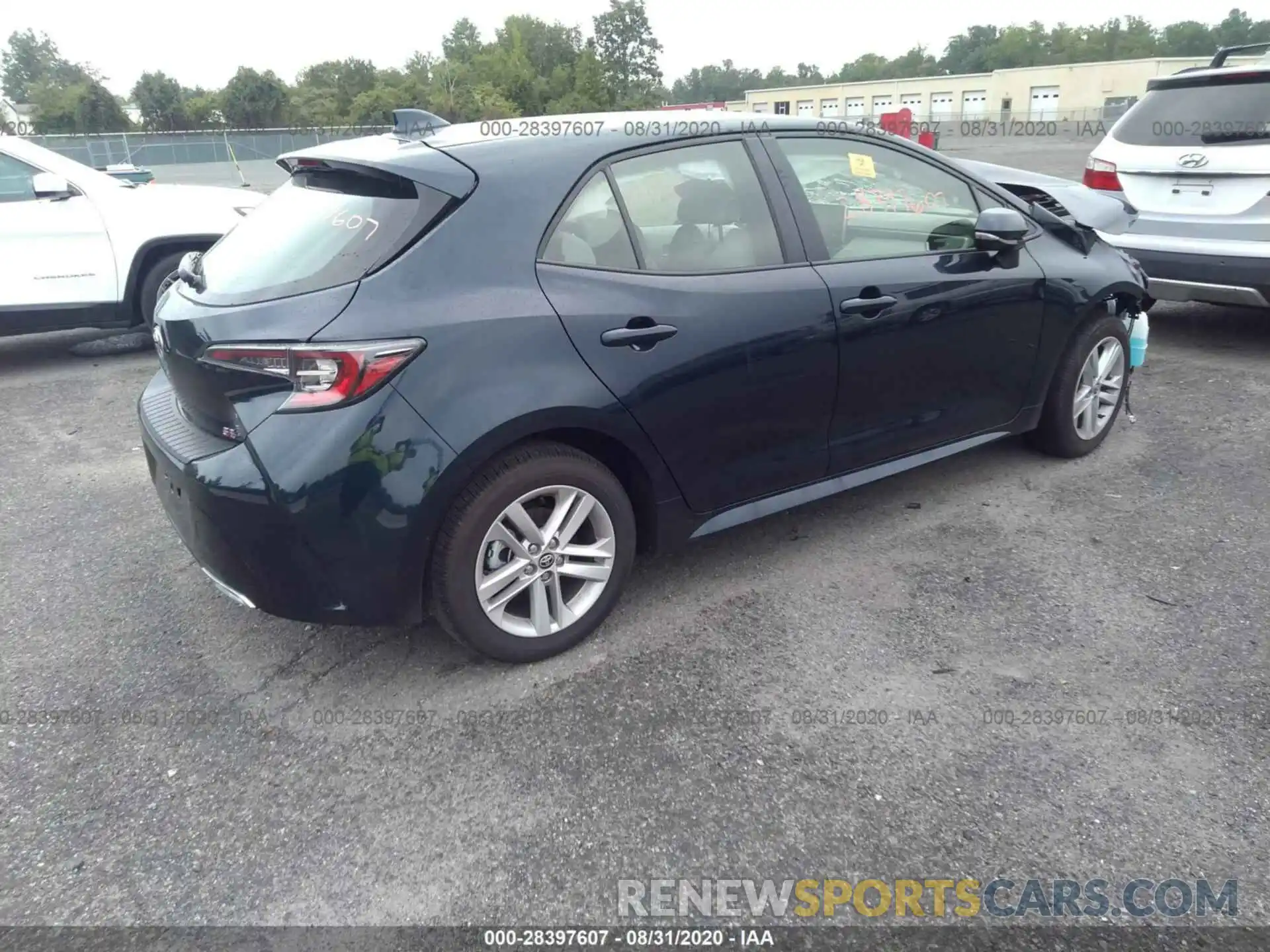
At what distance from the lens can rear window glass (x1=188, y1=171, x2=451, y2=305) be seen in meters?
2.60

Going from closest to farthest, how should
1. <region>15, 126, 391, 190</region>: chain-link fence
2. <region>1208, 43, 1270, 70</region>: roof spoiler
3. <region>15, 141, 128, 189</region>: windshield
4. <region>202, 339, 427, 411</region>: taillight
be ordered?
<region>202, 339, 427, 411</region>: taillight → <region>1208, 43, 1270, 70</region>: roof spoiler → <region>15, 141, 128, 189</region>: windshield → <region>15, 126, 391, 190</region>: chain-link fence

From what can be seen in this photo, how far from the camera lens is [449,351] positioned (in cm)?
251

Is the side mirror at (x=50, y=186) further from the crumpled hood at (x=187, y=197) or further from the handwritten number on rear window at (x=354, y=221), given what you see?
the handwritten number on rear window at (x=354, y=221)

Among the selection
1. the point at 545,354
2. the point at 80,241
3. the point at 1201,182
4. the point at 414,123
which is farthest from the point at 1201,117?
the point at 80,241

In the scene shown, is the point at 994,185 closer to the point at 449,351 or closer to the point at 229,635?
the point at 449,351

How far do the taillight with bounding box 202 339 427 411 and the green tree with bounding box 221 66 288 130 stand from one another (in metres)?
67.4

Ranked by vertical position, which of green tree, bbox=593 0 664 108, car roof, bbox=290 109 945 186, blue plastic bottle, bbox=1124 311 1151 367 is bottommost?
blue plastic bottle, bbox=1124 311 1151 367

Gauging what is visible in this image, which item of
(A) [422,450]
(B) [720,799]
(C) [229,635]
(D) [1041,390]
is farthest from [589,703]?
(D) [1041,390]

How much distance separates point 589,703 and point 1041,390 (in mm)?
2605

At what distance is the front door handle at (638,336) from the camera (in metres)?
2.75

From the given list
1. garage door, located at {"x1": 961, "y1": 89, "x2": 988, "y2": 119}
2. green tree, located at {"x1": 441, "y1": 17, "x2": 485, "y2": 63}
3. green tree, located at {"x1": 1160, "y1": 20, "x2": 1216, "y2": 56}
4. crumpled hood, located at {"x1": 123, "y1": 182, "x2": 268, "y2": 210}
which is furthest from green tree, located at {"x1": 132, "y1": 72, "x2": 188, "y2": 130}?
green tree, located at {"x1": 1160, "y1": 20, "x2": 1216, "y2": 56}

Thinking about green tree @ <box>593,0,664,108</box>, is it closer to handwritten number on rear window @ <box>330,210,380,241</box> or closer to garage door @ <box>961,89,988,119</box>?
garage door @ <box>961,89,988,119</box>

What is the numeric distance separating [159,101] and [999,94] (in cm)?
6046

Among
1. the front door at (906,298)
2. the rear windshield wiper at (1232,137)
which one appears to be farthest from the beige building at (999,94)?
the front door at (906,298)
